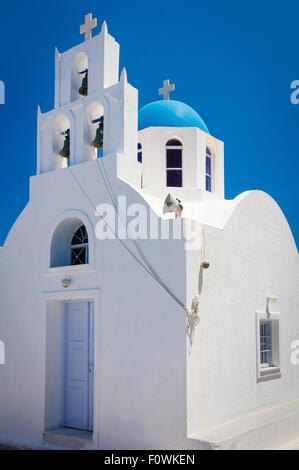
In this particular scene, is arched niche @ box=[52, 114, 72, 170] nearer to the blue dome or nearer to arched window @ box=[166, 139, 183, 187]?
the blue dome

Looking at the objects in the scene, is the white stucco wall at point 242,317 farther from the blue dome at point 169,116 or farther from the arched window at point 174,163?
the blue dome at point 169,116

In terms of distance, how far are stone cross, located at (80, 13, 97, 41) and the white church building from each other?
0.03 meters

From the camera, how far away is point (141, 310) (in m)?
7.28

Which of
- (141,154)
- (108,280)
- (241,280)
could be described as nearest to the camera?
(108,280)

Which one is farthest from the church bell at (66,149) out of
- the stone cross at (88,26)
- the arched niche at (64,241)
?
the stone cross at (88,26)

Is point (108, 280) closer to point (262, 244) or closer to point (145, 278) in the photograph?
point (145, 278)

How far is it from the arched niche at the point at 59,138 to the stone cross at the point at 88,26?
5.17 feet

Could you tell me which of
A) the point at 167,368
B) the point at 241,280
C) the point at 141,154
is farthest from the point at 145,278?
the point at 141,154

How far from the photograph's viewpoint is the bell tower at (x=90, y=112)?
822 centimetres

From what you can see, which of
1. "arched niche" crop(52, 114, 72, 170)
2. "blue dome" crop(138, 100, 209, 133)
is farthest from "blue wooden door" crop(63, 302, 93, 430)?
"blue dome" crop(138, 100, 209, 133)

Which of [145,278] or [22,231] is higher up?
[22,231]

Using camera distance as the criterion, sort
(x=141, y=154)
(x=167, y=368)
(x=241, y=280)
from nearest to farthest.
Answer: (x=167, y=368) < (x=241, y=280) < (x=141, y=154)

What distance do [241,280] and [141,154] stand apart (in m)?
4.00

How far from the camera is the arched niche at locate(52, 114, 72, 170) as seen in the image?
941 cm
